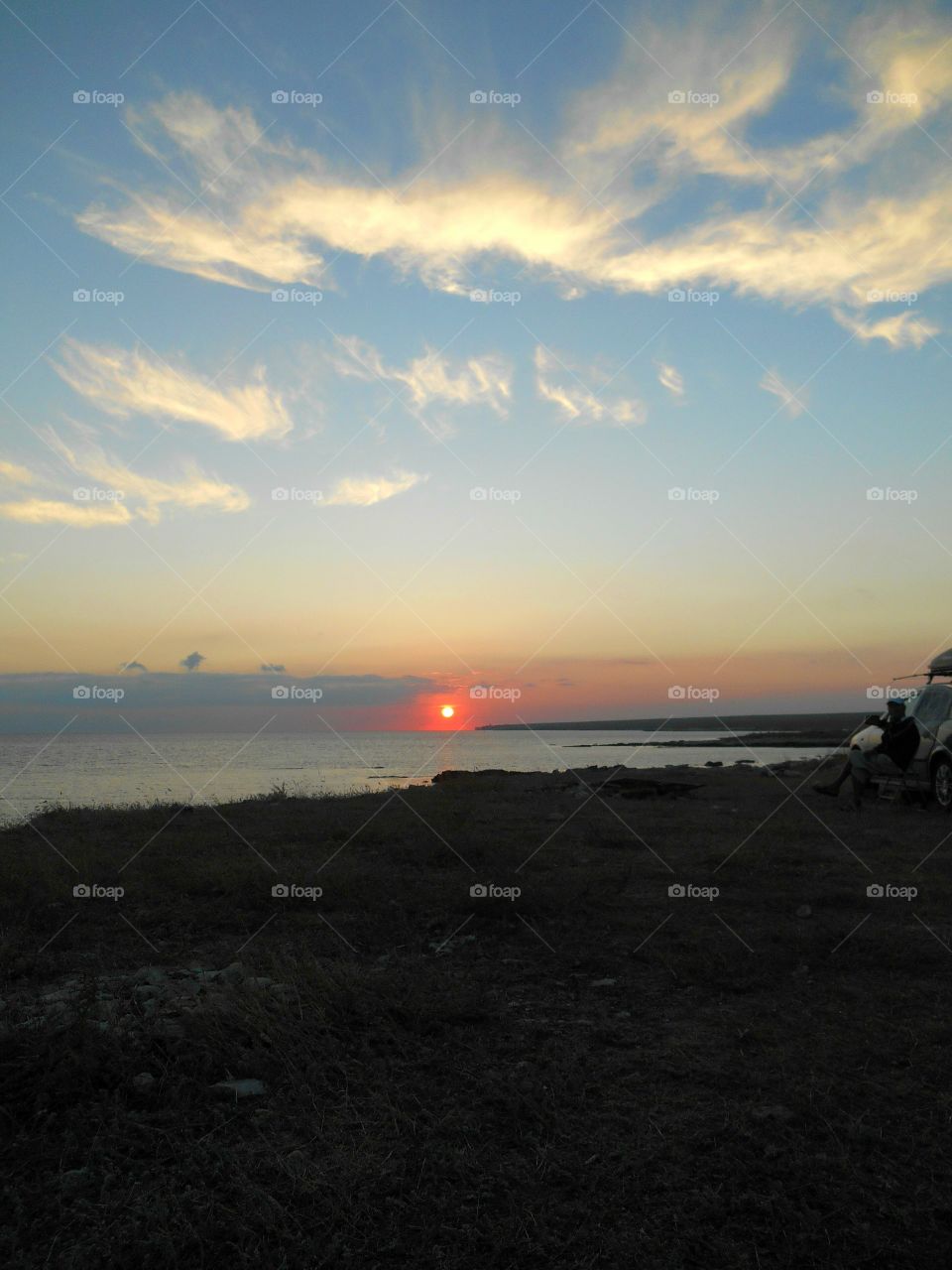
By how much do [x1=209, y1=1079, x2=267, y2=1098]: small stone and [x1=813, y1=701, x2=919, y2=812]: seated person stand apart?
13356mm

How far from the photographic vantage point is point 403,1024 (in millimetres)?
4676

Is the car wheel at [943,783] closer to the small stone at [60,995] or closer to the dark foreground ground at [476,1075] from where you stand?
the dark foreground ground at [476,1075]

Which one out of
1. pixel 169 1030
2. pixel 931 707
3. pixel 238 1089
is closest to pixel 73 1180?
pixel 238 1089

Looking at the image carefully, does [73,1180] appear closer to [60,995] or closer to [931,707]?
[60,995]

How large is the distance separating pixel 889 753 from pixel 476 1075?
1312 centimetres

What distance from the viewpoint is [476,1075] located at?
4.07 m

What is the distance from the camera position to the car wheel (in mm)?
13531

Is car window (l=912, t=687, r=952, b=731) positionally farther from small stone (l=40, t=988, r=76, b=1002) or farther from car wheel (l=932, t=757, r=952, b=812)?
small stone (l=40, t=988, r=76, b=1002)

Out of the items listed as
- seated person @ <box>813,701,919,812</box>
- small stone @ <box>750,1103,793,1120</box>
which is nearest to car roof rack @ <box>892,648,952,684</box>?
seated person @ <box>813,701,919,812</box>

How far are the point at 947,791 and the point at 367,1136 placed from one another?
12972mm

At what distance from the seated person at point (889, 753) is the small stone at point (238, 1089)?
13.4m

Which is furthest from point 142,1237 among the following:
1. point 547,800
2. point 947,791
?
point 547,800

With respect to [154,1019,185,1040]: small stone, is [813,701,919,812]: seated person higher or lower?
higher

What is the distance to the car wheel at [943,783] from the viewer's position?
44.4ft
